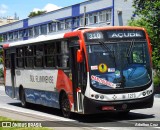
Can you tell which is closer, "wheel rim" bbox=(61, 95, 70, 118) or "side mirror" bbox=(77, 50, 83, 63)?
"side mirror" bbox=(77, 50, 83, 63)

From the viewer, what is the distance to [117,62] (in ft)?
44.9

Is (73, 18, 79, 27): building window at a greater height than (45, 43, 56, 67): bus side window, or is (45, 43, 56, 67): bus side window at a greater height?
(73, 18, 79, 27): building window

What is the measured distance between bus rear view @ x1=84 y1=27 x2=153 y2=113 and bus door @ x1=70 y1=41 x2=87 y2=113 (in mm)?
355

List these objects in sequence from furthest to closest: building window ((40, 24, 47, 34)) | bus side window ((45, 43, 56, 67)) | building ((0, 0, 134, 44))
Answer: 1. building window ((40, 24, 47, 34))
2. building ((0, 0, 134, 44))
3. bus side window ((45, 43, 56, 67))

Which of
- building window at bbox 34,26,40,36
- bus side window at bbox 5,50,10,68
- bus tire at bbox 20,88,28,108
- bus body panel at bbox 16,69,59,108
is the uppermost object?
building window at bbox 34,26,40,36

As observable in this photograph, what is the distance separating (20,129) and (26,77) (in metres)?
8.18

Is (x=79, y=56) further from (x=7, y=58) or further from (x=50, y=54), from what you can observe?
(x=7, y=58)

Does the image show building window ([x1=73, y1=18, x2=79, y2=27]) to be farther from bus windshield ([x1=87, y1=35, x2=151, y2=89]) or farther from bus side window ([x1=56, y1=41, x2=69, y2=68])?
bus windshield ([x1=87, y1=35, x2=151, y2=89])

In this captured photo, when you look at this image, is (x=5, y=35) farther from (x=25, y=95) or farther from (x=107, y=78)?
(x=107, y=78)

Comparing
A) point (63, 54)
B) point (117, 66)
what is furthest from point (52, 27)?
point (117, 66)

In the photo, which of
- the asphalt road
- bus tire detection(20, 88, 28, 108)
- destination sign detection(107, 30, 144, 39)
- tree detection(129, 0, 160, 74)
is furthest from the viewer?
tree detection(129, 0, 160, 74)

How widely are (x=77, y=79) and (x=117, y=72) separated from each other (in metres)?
1.29

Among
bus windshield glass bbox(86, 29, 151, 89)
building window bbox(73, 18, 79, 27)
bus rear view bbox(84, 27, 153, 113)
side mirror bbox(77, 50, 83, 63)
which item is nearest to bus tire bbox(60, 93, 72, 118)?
bus rear view bbox(84, 27, 153, 113)

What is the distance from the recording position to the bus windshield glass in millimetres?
13523
